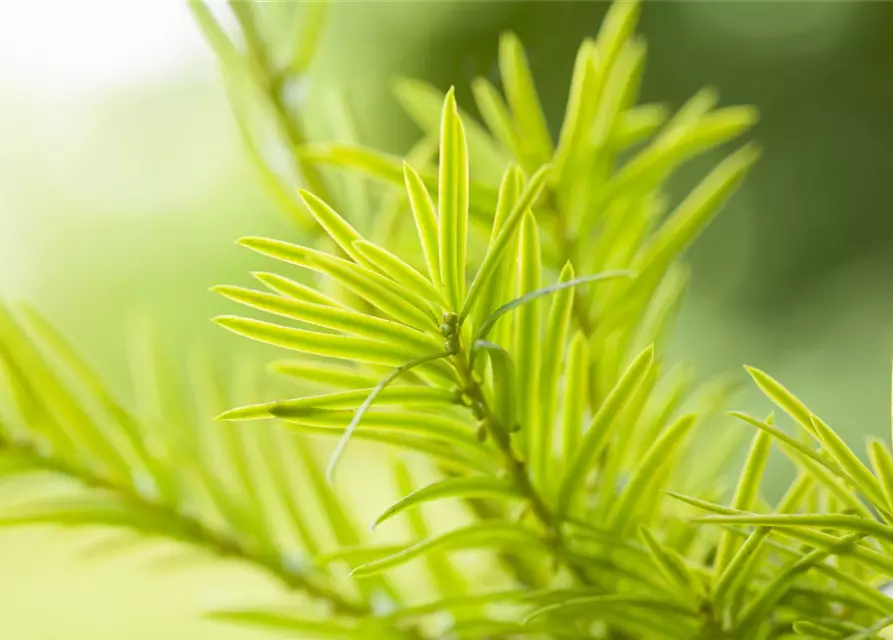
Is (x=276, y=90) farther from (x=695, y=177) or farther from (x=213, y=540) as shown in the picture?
(x=695, y=177)

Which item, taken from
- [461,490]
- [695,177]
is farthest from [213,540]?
[695,177]

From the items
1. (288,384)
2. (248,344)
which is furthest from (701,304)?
(288,384)

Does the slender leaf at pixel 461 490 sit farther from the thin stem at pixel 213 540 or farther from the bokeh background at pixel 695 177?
the bokeh background at pixel 695 177

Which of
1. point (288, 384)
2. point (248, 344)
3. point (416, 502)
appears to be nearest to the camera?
point (416, 502)

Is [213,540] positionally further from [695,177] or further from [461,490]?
[695,177]

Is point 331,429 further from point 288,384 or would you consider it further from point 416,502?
point 288,384

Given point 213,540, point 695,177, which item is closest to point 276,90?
point 213,540


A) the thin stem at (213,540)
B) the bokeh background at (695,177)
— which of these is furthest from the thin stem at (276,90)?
the bokeh background at (695,177)

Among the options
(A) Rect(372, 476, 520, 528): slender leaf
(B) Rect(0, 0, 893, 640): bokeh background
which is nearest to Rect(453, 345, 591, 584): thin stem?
(A) Rect(372, 476, 520, 528): slender leaf

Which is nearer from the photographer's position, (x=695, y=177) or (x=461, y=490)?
(x=461, y=490)
